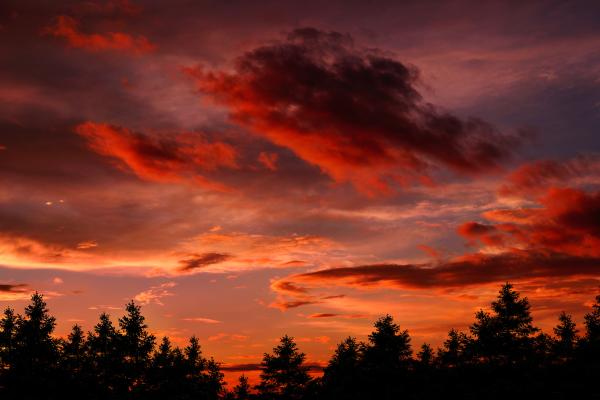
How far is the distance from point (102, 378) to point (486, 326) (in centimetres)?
4228

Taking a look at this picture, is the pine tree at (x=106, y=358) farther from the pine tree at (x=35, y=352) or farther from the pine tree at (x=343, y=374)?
the pine tree at (x=343, y=374)

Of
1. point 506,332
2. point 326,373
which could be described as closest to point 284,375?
point 326,373

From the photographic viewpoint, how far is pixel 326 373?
2810 inches

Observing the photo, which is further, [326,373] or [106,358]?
[326,373]

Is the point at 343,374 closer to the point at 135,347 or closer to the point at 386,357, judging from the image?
the point at 386,357

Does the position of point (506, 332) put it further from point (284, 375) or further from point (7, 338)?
point (7, 338)

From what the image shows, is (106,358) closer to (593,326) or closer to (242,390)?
(242,390)

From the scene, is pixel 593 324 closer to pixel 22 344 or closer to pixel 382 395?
pixel 382 395

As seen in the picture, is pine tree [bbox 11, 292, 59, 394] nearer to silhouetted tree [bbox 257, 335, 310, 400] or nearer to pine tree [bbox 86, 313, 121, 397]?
pine tree [bbox 86, 313, 121, 397]

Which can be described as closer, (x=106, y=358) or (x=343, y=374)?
(x=106, y=358)

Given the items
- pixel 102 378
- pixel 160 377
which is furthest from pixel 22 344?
pixel 160 377

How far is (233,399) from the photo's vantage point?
75.1 metres

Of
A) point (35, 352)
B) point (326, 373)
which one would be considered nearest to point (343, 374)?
point (326, 373)

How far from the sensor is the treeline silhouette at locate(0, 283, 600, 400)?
2080 inches
